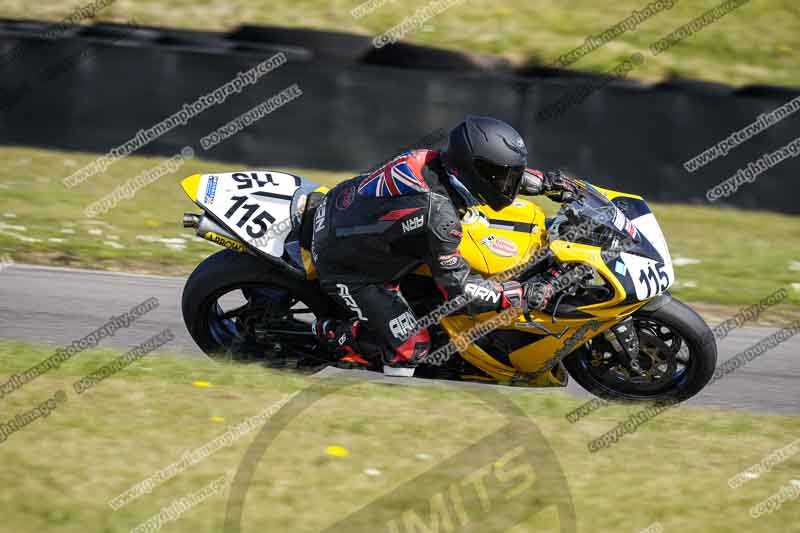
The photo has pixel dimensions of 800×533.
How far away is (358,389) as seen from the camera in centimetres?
580

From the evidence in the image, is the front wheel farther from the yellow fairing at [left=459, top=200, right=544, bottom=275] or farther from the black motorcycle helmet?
the black motorcycle helmet

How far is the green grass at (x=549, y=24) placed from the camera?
43.8 ft

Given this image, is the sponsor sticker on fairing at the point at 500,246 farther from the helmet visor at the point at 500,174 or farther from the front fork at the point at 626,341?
the front fork at the point at 626,341

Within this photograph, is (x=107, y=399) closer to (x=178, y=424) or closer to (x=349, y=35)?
(x=178, y=424)

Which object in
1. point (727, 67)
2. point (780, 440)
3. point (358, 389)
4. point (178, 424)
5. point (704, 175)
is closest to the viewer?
point (178, 424)

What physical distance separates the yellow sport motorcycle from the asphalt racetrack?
349mm

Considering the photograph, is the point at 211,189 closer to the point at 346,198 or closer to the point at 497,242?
the point at 346,198

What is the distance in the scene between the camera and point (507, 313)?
561 cm

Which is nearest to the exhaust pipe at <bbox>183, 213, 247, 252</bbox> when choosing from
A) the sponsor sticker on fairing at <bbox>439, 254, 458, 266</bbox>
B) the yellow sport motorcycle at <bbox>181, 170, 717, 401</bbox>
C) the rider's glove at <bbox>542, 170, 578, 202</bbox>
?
the yellow sport motorcycle at <bbox>181, 170, 717, 401</bbox>

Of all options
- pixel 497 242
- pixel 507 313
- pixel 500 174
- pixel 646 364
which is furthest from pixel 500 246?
pixel 646 364

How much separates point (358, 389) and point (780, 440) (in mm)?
2416

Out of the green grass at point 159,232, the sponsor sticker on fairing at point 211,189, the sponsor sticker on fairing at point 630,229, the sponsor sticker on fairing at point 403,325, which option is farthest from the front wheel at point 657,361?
the green grass at point 159,232

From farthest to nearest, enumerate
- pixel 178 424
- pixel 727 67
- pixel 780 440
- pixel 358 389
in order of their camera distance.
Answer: pixel 727 67
pixel 358 389
pixel 780 440
pixel 178 424

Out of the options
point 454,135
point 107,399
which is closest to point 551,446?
point 454,135
